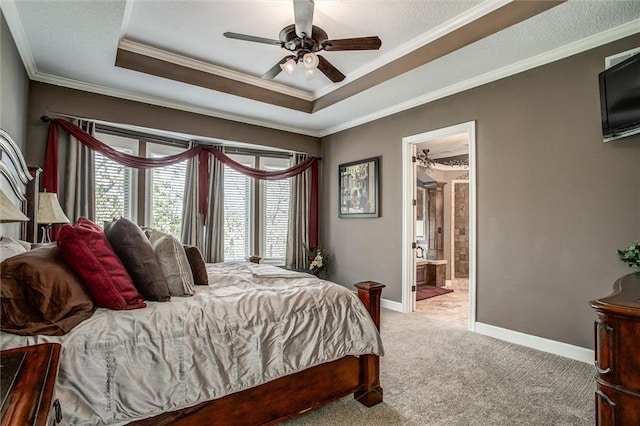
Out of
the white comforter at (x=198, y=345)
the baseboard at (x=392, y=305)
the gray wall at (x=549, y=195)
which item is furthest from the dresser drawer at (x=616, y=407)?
the baseboard at (x=392, y=305)

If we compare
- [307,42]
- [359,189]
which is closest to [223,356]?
[307,42]

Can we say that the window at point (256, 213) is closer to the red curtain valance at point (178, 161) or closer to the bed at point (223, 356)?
the red curtain valance at point (178, 161)

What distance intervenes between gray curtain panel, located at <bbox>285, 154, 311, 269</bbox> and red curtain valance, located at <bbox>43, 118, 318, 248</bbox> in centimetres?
9

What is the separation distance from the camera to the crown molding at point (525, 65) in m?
2.63

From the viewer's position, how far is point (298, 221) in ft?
17.9

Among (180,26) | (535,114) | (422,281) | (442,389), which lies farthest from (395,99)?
(422,281)

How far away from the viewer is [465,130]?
12.1ft

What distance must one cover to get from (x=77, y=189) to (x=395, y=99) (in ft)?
12.5

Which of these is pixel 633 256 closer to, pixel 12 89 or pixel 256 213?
pixel 256 213

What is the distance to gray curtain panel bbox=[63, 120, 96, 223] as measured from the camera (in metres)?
3.60

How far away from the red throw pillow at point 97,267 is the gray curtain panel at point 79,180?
246 centimetres

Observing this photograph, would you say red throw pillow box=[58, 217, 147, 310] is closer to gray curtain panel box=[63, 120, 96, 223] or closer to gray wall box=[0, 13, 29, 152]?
gray wall box=[0, 13, 29, 152]

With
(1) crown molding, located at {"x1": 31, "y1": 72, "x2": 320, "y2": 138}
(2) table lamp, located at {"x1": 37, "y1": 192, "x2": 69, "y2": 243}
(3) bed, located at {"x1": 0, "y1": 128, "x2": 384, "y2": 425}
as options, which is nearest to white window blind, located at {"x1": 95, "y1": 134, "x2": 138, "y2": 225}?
(1) crown molding, located at {"x1": 31, "y1": 72, "x2": 320, "y2": 138}

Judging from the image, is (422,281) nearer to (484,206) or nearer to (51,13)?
(484,206)
